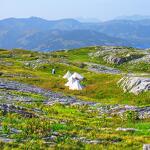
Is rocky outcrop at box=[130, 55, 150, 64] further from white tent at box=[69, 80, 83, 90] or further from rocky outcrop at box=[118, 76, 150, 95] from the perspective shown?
rocky outcrop at box=[118, 76, 150, 95]

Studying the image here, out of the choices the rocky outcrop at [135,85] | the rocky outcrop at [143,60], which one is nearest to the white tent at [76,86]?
the rocky outcrop at [135,85]

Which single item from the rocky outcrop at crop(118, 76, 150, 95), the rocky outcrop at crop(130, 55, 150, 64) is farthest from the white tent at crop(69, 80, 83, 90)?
the rocky outcrop at crop(130, 55, 150, 64)

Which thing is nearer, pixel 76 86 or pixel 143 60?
pixel 76 86

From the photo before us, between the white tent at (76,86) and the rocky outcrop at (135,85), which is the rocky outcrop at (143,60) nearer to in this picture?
the white tent at (76,86)

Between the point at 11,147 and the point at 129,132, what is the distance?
12.5 meters

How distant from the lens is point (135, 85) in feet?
250

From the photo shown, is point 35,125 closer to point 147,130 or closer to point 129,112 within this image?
point 147,130

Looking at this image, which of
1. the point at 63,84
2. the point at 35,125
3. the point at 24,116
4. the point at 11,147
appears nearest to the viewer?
the point at 11,147

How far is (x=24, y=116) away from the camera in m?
37.8

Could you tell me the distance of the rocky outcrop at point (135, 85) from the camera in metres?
72.8

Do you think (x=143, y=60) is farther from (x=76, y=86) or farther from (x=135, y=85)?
(x=135, y=85)

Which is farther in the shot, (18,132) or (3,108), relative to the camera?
(3,108)

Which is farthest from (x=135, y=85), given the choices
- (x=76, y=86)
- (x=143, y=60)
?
(x=143, y=60)

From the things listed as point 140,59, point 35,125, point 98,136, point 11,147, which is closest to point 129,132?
point 98,136
